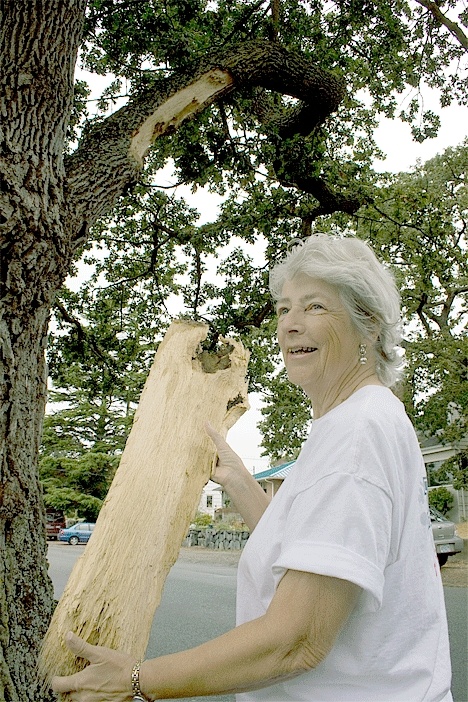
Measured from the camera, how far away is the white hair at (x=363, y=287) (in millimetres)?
1574

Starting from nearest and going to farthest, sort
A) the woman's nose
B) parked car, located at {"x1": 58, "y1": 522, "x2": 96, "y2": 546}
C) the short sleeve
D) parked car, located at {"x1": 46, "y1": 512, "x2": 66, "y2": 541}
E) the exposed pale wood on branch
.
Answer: the short sleeve → the woman's nose → the exposed pale wood on branch → parked car, located at {"x1": 58, "y1": 522, "x2": 96, "y2": 546} → parked car, located at {"x1": 46, "y1": 512, "x2": 66, "y2": 541}

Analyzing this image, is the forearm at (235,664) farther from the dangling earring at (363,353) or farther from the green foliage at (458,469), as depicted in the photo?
the green foliage at (458,469)

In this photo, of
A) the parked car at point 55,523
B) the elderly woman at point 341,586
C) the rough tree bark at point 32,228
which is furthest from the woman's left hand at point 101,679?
the parked car at point 55,523

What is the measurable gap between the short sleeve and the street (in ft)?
16.2

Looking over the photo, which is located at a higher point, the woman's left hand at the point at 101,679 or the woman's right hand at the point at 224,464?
the woman's right hand at the point at 224,464

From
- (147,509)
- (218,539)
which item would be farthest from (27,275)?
(218,539)

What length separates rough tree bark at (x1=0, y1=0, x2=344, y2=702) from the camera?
11.3 ft

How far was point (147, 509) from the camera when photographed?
167 centimetres

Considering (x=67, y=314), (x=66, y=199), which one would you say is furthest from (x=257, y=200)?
(x=66, y=199)

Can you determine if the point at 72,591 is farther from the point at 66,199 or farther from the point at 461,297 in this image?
the point at 461,297

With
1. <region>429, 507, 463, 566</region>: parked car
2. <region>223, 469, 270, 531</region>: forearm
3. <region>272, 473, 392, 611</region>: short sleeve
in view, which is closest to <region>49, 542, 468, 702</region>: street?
<region>429, 507, 463, 566</region>: parked car

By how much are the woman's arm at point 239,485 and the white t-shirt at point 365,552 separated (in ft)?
2.06

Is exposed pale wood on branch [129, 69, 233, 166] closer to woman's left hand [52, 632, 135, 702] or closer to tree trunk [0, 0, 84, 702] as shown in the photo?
tree trunk [0, 0, 84, 702]

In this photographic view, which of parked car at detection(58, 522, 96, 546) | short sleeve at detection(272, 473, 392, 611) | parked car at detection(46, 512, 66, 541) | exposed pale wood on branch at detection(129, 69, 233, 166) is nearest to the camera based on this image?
short sleeve at detection(272, 473, 392, 611)
